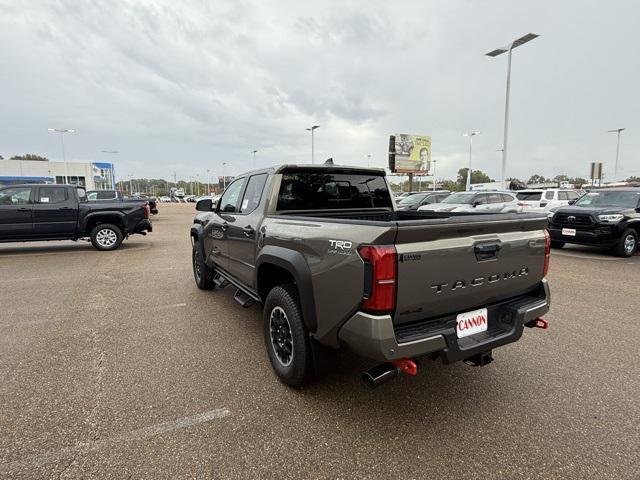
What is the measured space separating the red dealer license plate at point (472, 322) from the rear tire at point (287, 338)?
106cm

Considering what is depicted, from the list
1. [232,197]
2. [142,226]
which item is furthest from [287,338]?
[142,226]

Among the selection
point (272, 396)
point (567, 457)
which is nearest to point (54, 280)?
point (272, 396)

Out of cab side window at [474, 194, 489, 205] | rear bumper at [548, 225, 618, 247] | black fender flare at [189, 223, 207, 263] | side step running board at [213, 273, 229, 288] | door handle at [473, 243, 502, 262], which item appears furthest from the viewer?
cab side window at [474, 194, 489, 205]

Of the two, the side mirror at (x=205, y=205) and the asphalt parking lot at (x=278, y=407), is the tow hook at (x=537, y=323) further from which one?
the side mirror at (x=205, y=205)

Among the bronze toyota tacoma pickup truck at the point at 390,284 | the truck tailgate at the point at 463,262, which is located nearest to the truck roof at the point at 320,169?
the bronze toyota tacoma pickup truck at the point at 390,284

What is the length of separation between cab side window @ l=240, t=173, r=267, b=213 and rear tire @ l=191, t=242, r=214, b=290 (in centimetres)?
187

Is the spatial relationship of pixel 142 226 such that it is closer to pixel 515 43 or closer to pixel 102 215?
pixel 102 215

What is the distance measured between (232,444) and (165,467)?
393 mm

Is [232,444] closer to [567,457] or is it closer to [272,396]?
[272,396]

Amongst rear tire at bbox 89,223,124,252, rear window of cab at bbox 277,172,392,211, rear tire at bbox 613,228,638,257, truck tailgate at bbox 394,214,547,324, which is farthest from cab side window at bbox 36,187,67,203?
rear tire at bbox 613,228,638,257

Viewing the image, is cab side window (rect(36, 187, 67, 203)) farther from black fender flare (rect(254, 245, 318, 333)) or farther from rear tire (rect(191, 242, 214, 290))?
black fender flare (rect(254, 245, 318, 333))

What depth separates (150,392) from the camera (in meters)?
3.00

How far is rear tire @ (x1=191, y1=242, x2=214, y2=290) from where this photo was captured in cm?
583

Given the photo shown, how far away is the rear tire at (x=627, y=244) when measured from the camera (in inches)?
355
